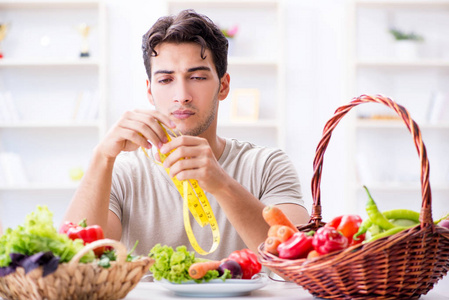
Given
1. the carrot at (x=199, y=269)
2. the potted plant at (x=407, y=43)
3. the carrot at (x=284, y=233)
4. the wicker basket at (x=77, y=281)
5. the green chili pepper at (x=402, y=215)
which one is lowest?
the carrot at (x=199, y=269)

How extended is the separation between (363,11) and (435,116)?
1.09 meters

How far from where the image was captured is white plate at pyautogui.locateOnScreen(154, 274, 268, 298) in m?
1.29

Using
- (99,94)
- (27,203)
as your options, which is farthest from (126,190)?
(27,203)

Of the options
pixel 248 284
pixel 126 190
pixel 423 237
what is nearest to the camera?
pixel 423 237

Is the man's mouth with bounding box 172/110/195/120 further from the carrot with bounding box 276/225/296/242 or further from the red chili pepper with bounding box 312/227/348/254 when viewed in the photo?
the red chili pepper with bounding box 312/227/348/254

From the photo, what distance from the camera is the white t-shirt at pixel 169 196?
2.18 m

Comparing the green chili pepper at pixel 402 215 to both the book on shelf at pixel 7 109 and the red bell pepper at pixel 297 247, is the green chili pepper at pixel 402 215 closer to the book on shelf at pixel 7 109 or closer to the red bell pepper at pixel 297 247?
the red bell pepper at pixel 297 247

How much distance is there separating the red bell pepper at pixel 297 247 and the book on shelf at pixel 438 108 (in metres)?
3.78

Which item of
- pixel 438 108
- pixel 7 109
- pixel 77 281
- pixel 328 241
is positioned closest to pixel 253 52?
pixel 438 108

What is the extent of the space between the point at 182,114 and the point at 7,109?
292 cm

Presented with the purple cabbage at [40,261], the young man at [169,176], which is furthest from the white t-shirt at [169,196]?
the purple cabbage at [40,261]

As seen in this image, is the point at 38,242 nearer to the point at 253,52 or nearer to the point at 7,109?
the point at 7,109

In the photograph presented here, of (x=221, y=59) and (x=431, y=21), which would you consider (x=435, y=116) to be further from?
(x=221, y=59)

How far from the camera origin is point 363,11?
4895 millimetres
